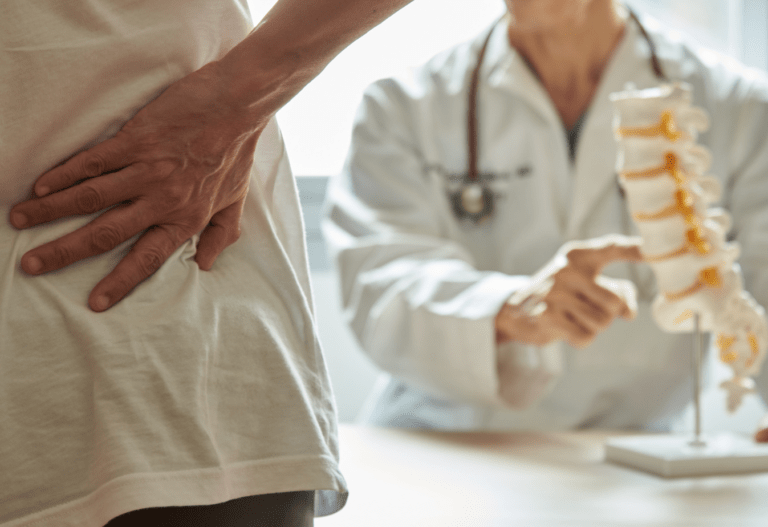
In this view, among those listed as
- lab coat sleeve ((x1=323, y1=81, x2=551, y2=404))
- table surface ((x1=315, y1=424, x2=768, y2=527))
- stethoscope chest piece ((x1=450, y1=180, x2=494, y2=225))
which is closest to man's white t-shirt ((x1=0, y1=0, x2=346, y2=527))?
table surface ((x1=315, y1=424, x2=768, y2=527))

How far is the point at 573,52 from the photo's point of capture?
4.11ft

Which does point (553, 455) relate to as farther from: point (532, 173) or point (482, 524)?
point (532, 173)

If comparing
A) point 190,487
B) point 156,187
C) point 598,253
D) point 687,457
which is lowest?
point 687,457

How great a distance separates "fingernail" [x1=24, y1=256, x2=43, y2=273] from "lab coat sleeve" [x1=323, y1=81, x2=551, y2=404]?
0.71 metres

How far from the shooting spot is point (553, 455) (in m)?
0.79

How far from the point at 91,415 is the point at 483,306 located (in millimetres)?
715

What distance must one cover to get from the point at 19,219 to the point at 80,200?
2 cm

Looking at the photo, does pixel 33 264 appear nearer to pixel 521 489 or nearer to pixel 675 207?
pixel 521 489

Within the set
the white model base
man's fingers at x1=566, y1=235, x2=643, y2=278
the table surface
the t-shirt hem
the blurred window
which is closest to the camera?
the t-shirt hem

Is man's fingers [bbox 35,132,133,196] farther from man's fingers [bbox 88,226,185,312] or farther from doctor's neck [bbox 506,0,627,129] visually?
doctor's neck [bbox 506,0,627,129]

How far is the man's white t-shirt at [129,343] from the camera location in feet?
1.03

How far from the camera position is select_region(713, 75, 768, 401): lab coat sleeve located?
1188 millimetres

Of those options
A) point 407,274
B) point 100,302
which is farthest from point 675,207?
point 100,302

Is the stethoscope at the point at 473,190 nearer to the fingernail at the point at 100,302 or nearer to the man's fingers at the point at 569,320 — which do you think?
the man's fingers at the point at 569,320
